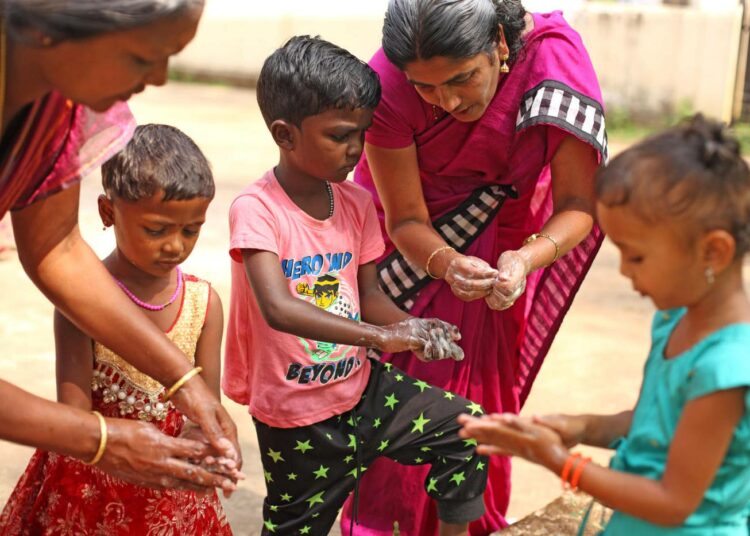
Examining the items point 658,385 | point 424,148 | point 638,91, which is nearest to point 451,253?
point 424,148

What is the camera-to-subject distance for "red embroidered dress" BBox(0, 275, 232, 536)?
277 centimetres

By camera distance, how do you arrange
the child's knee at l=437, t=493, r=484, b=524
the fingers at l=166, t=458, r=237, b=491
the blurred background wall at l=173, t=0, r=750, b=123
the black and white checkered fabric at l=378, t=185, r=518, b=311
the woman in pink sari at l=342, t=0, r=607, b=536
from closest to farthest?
the fingers at l=166, t=458, r=237, b=491, the woman in pink sari at l=342, t=0, r=607, b=536, the child's knee at l=437, t=493, r=484, b=524, the black and white checkered fabric at l=378, t=185, r=518, b=311, the blurred background wall at l=173, t=0, r=750, b=123

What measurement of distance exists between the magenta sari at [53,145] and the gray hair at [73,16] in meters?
0.28

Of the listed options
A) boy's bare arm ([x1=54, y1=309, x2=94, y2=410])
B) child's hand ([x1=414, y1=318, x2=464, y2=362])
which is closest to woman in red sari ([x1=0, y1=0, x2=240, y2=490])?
boy's bare arm ([x1=54, y1=309, x2=94, y2=410])

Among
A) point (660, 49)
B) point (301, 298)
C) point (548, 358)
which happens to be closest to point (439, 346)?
point (301, 298)

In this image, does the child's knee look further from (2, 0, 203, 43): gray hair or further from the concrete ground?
(2, 0, 203, 43): gray hair

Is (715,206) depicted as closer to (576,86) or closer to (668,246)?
(668,246)

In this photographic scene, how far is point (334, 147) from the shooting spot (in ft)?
9.60

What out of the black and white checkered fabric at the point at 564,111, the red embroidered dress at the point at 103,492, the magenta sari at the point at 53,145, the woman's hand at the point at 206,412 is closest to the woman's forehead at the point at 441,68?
the black and white checkered fabric at the point at 564,111

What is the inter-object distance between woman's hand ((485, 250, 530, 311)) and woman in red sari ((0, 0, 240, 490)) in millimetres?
858

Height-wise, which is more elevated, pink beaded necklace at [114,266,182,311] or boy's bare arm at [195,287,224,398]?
pink beaded necklace at [114,266,182,311]

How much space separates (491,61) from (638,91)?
9039 millimetres

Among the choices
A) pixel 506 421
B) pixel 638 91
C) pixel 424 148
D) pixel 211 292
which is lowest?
pixel 506 421

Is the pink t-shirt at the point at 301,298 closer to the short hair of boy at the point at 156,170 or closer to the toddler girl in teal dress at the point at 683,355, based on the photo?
the short hair of boy at the point at 156,170
